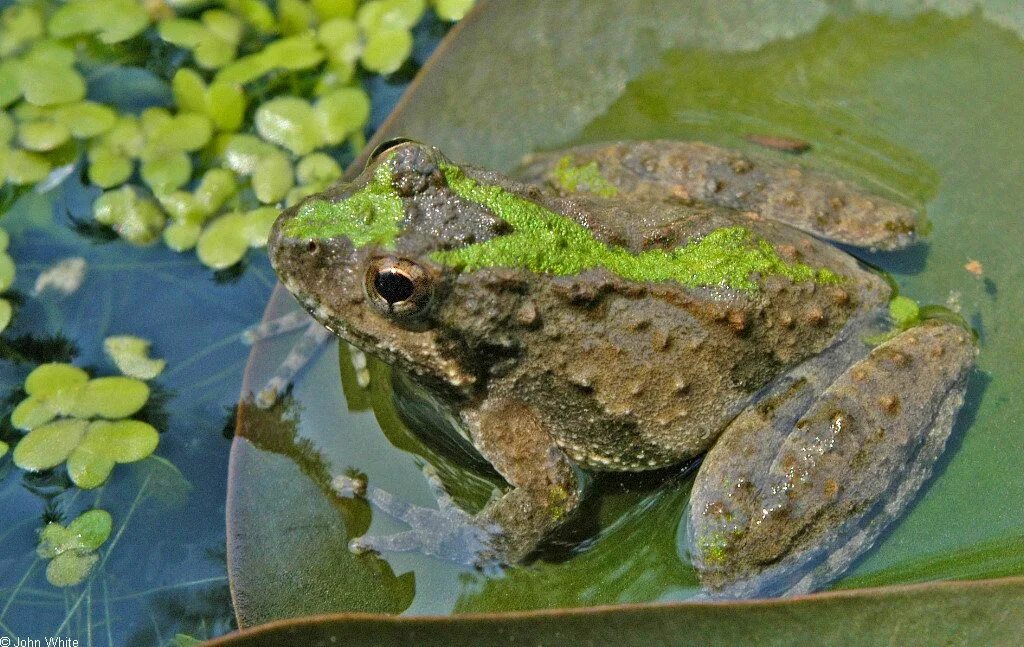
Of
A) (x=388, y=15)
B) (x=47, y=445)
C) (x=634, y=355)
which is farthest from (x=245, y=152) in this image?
(x=634, y=355)

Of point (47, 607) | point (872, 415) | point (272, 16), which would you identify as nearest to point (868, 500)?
point (872, 415)

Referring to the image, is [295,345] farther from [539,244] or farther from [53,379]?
[539,244]

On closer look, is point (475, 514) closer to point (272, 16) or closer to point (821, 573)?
point (821, 573)

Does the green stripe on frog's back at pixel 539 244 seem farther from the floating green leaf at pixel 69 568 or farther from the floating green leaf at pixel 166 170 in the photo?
the floating green leaf at pixel 69 568

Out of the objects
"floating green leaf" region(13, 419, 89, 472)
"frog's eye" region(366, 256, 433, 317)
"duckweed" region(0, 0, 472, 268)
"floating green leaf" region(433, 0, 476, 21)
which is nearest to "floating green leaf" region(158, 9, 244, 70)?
"duckweed" region(0, 0, 472, 268)

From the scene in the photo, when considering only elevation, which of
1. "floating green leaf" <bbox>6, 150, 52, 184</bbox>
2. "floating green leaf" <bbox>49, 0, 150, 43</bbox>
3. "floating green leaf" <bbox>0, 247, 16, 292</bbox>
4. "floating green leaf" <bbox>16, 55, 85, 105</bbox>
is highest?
"floating green leaf" <bbox>49, 0, 150, 43</bbox>

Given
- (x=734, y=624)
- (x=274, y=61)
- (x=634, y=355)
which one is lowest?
(x=274, y=61)

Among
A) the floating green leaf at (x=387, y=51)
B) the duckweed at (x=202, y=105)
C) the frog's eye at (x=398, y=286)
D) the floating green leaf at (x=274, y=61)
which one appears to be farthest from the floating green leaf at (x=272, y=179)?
the frog's eye at (x=398, y=286)

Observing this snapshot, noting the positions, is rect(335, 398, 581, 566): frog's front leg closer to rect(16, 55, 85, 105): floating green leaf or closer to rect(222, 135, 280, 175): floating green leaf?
rect(222, 135, 280, 175): floating green leaf
